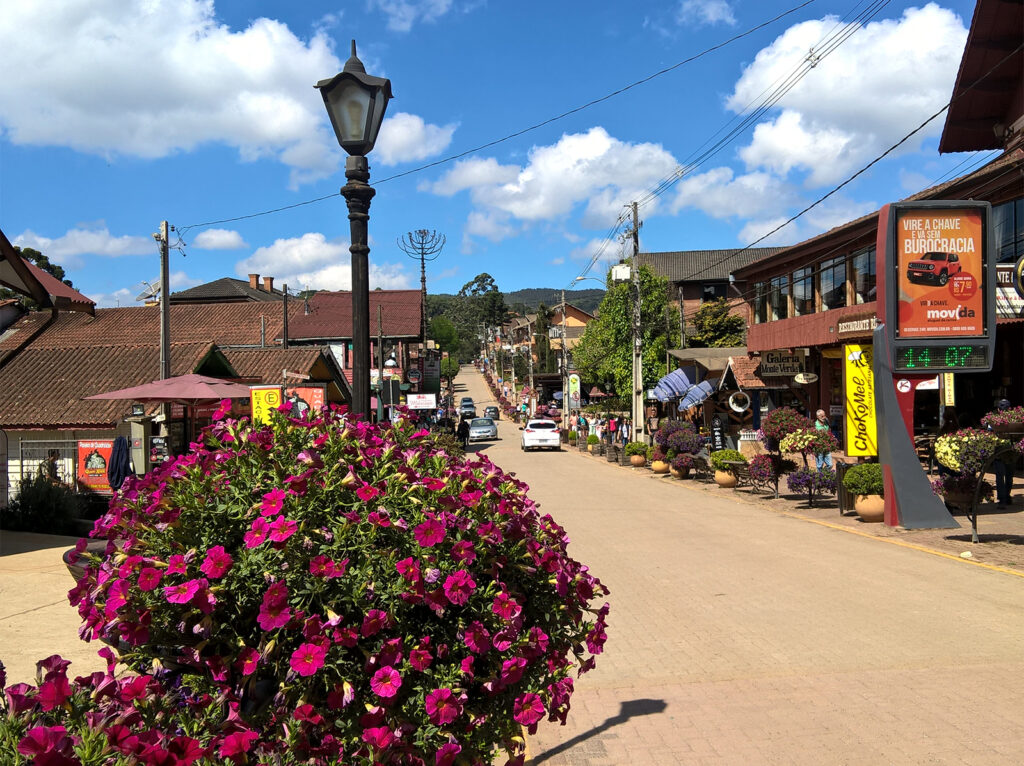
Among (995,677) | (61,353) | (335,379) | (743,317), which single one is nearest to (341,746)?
(995,677)

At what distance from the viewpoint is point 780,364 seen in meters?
32.6

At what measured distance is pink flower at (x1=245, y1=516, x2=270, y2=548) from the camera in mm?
2867

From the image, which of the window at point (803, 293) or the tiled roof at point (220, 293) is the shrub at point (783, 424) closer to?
the window at point (803, 293)

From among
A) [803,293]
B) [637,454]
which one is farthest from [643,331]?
[637,454]

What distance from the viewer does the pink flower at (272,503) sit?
2.96 m

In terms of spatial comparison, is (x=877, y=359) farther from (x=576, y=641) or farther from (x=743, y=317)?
(x=743, y=317)

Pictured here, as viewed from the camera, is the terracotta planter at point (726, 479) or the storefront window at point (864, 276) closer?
the terracotta planter at point (726, 479)

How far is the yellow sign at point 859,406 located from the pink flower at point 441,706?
41.0ft

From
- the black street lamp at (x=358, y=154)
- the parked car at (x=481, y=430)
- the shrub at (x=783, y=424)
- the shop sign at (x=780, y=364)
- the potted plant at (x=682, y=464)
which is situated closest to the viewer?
the black street lamp at (x=358, y=154)

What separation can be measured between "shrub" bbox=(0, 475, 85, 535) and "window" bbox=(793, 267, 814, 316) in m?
24.2

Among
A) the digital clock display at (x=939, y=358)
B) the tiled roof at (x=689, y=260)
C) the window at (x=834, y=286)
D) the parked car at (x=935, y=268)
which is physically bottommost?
the digital clock display at (x=939, y=358)

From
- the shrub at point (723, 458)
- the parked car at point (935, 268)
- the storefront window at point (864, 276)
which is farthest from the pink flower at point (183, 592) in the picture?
the storefront window at point (864, 276)

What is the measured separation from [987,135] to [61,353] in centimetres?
2426

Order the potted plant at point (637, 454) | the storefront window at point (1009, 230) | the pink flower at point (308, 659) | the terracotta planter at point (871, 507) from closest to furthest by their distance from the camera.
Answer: the pink flower at point (308, 659)
the terracotta planter at point (871, 507)
the storefront window at point (1009, 230)
the potted plant at point (637, 454)
